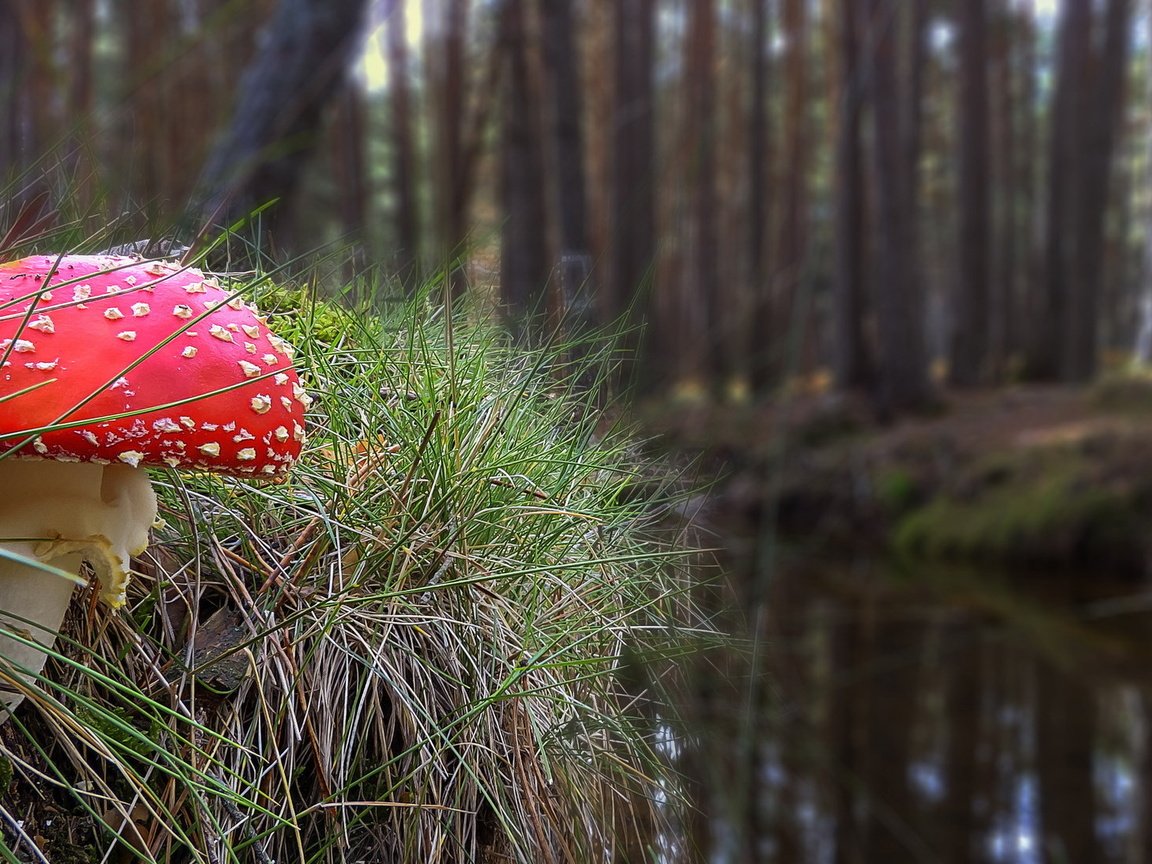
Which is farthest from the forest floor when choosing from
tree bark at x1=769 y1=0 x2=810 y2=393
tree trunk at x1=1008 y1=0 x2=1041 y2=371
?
tree trunk at x1=1008 y1=0 x2=1041 y2=371

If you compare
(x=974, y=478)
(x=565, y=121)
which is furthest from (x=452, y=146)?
(x=974, y=478)

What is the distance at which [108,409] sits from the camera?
78cm

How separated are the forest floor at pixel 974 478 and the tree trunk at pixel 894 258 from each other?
0.38 meters

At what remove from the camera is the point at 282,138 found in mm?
3367

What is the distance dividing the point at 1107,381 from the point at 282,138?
31.2 feet

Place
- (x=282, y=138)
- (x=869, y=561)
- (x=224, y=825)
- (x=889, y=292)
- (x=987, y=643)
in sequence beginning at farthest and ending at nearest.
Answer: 1. (x=889, y=292)
2. (x=869, y=561)
3. (x=987, y=643)
4. (x=282, y=138)
5. (x=224, y=825)

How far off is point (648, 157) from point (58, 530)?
12.4 metres

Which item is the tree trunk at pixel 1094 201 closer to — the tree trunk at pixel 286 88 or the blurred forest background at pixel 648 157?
the blurred forest background at pixel 648 157

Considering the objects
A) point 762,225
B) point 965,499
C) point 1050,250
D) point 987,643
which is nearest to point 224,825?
point 987,643

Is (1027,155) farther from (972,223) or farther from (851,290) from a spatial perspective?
(851,290)

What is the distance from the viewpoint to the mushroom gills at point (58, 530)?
2.78 ft

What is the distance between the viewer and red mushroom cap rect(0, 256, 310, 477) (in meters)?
0.77

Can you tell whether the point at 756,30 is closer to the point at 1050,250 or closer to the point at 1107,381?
the point at 1050,250

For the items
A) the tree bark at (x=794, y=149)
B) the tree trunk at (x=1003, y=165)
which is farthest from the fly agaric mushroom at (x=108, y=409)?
the tree trunk at (x=1003, y=165)
